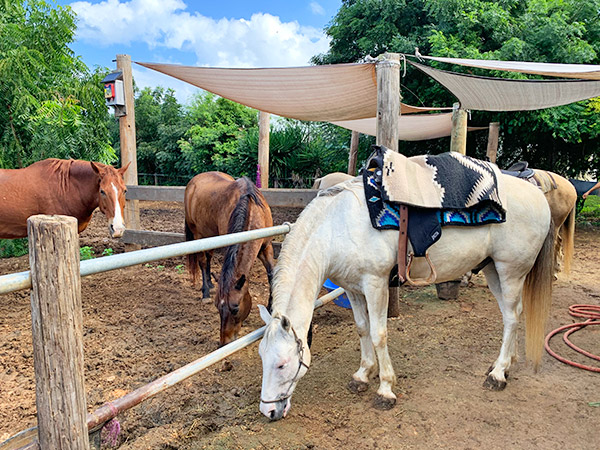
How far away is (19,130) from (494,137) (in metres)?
7.76

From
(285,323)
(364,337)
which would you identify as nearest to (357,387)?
(364,337)

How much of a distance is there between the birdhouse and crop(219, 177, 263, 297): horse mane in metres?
2.22

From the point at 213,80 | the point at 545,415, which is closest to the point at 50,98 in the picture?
the point at 213,80

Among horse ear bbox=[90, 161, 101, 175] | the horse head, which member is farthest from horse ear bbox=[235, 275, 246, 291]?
horse ear bbox=[90, 161, 101, 175]

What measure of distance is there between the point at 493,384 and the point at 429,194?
4.12 feet

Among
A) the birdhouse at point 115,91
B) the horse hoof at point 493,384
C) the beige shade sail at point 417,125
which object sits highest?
the birdhouse at point 115,91

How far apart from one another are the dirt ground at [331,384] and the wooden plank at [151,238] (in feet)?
2.89

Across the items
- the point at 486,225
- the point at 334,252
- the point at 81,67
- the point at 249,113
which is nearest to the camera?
the point at 334,252

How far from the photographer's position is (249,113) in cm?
1427

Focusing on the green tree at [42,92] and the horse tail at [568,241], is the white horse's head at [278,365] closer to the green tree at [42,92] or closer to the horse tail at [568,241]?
the horse tail at [568,241]

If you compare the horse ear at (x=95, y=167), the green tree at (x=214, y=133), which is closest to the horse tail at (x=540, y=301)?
the horse ear at (x=95, y=167)

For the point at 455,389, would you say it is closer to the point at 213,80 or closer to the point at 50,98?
the point at 213,80

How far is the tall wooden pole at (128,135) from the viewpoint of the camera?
4871 millimetres

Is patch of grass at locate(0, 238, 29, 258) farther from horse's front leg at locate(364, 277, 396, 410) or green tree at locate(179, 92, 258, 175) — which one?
green tree at locate(179, 92, 258, 175)
